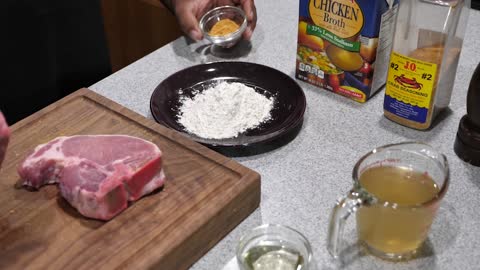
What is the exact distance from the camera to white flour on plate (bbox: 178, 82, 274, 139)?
101 centimetres

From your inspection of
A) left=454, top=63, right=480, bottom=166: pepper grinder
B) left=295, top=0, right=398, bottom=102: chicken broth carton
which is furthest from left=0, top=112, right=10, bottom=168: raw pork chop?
left=454, top=63, right=480, bottom=166: pepper grinder

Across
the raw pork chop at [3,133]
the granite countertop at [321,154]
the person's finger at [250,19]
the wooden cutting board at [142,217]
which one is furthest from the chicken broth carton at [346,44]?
the raw pork chop at [3,133]

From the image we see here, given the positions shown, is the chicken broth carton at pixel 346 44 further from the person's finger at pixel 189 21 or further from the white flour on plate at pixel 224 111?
the person's finger at pixel 189 21

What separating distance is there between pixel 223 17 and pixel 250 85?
0.86ft

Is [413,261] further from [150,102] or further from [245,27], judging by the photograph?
[245,27]

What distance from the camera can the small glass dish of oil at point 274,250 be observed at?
721 mm

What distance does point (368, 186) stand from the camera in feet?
2.48

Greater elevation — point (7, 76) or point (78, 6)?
point (78, 6)

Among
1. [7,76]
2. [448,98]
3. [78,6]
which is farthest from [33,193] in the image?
[448,98]

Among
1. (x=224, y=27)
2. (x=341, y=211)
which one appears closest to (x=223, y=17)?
(x=224, y=27)

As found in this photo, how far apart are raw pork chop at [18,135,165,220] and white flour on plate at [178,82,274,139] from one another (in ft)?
0.57

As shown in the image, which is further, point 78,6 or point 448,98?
point 78,6

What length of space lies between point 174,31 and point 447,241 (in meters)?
1.42

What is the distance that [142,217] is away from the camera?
0.79 m
